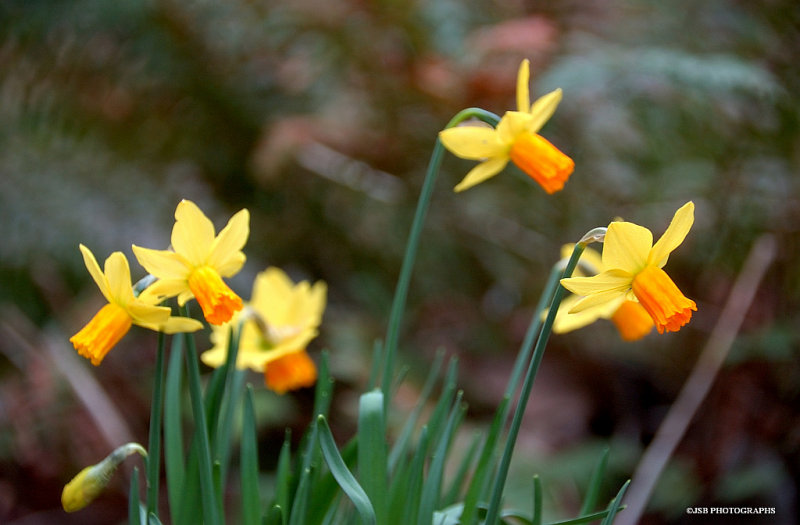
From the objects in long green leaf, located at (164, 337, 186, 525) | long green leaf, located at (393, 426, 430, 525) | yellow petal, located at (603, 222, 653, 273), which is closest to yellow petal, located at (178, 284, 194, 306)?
long green leaf, located at (164, 337, 186, 525)

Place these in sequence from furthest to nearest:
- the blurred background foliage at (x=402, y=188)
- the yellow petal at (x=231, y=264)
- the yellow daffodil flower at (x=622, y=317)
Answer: the blurred background foliage at (x=402, y=188), the yellow daffodil flower at (x=622, y=317), the yellow petal at (x=231, y=264)

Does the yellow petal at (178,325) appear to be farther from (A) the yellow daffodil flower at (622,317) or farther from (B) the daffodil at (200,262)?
(A) the yellow daffodil flower at (622,317)

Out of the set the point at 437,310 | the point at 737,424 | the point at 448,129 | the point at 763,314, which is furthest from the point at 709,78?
the point at 448,129

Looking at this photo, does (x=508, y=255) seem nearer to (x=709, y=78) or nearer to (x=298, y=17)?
(x=709, y=78)

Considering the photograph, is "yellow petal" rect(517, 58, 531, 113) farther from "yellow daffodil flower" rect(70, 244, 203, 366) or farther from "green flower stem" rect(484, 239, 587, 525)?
"yellow daffodil flower" rect(70, 244, 203, 366)

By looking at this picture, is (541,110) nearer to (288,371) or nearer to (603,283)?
(603,283)

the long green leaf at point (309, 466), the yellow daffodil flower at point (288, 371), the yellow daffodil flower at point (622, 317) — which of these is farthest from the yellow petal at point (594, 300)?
the yellow daffodil flower at point (288, 371)
